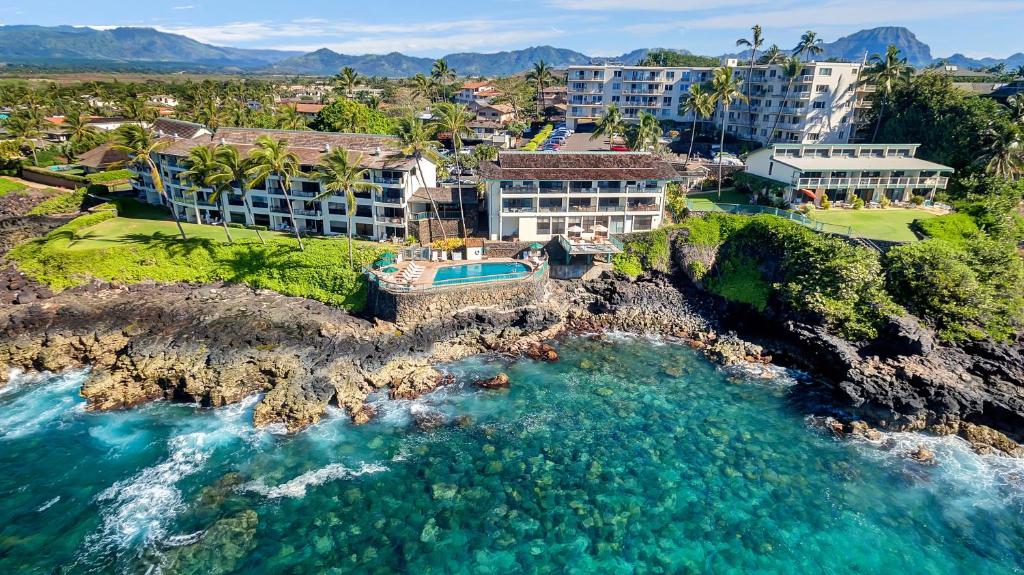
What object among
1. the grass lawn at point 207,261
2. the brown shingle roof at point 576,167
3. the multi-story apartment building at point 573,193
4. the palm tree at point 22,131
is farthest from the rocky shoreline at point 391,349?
the palm tree at point 22,131

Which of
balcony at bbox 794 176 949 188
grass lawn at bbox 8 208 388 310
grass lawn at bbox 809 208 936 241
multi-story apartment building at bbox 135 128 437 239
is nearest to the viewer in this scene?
grass lawn at bbox 8 208 388 310

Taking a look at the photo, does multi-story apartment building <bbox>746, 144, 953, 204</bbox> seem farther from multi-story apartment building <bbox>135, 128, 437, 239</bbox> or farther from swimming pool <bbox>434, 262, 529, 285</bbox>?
multi-story apartment building <bbox>135, 128, 437, 239</bbox>

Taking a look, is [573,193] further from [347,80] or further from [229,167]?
[347,80]

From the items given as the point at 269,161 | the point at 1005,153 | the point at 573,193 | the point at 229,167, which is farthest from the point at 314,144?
the point at 1005,153

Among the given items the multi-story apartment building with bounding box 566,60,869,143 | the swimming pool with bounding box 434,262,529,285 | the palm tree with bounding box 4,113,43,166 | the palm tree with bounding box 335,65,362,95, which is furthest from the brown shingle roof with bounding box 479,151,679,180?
the palm tree with bounding box 4,113,43,166

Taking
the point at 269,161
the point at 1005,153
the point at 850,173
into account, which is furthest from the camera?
the point at 850,173

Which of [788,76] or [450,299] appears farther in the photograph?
[788,76]

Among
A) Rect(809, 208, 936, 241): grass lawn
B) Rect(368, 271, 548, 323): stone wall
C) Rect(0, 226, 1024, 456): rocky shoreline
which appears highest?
Rect(809, 208, 936, 241): grass lawn
